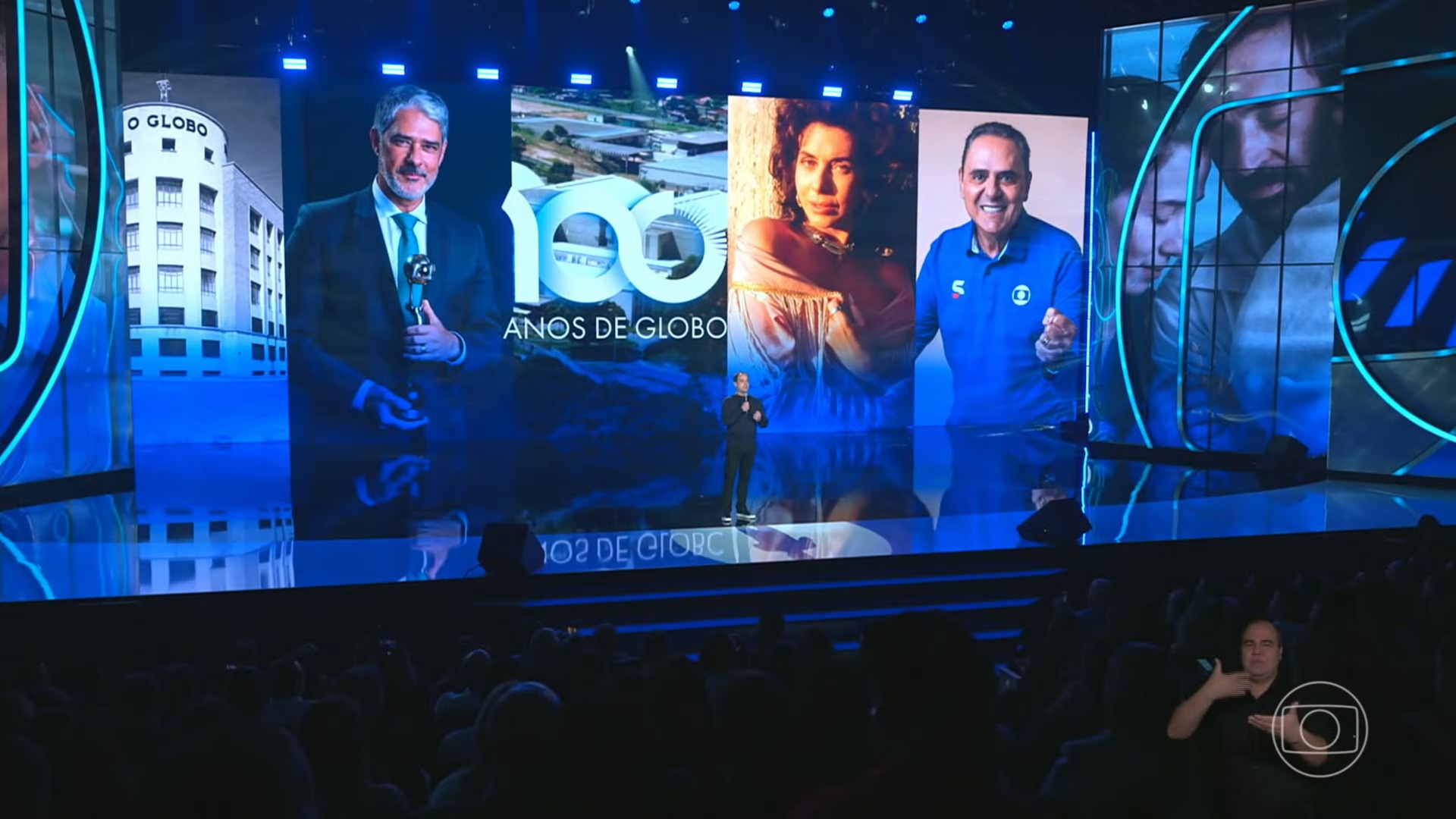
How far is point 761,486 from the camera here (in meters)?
10.9

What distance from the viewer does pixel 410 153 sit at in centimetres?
1408

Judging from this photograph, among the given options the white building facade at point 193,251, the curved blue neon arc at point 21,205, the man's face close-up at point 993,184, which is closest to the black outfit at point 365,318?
the white building facade at point 193,251

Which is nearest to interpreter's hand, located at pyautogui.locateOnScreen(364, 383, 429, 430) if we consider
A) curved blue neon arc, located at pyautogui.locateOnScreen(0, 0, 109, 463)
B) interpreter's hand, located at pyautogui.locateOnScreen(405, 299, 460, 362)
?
interpreter's hand, located at pyautogui.locateOnScreen(405, 299, 460, 362)

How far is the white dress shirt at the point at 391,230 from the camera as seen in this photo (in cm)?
1402

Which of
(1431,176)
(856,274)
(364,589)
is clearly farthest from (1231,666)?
(856,274)

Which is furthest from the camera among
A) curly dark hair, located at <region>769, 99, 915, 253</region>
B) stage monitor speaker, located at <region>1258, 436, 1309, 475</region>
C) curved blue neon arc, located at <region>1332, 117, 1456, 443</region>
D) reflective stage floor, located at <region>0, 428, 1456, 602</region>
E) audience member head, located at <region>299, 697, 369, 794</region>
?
curly dark hair, located at <region>769, 99, 915, 253</region>

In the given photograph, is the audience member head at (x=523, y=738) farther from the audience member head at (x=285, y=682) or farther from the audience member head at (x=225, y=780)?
the audience member head at (x=285, y=682)

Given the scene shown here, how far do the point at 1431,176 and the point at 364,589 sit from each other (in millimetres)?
10299

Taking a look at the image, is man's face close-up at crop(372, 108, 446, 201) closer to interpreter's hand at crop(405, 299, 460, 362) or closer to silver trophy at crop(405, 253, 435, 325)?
silver trophy at crop(405, 253, 435, 325)

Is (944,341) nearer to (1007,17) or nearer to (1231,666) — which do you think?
(1007,17)

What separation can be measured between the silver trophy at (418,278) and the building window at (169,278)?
8.62ft

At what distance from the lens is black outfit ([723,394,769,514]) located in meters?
Result: 9.05

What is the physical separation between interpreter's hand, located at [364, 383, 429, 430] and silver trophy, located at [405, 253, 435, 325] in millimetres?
998

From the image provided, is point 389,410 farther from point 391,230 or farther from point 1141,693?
point 1141,693
